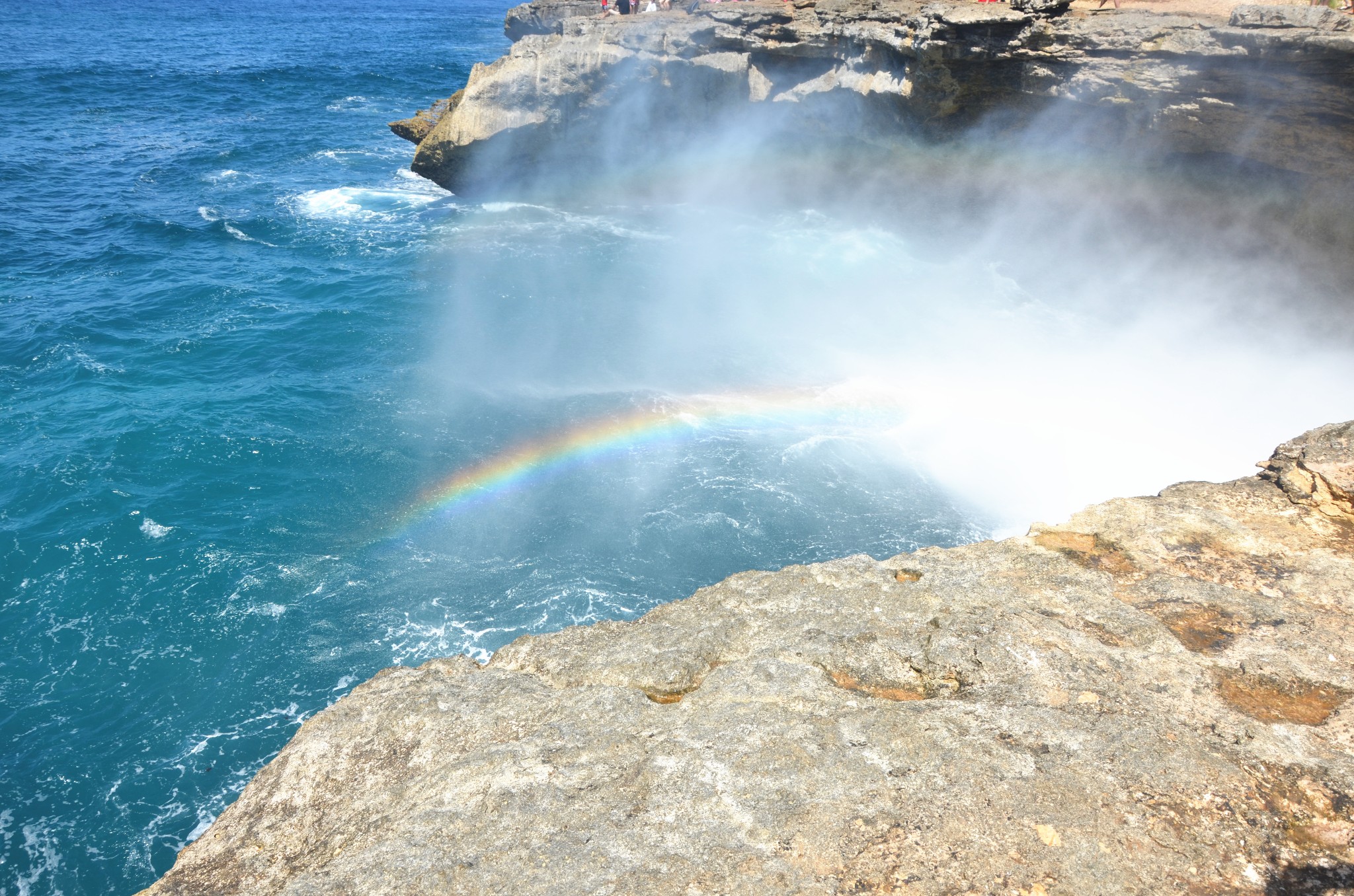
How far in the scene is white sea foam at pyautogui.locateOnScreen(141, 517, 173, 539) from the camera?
17391 mm

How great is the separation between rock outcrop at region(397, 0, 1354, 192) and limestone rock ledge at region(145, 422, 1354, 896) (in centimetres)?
1705

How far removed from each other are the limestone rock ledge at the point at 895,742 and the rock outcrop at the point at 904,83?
17052 mm

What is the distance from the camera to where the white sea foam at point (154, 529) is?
57.1ft

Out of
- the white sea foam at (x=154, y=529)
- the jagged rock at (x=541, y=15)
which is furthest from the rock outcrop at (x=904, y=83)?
the jagged rock at (x=541, y=15)

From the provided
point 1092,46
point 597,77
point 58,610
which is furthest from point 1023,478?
point 597,77

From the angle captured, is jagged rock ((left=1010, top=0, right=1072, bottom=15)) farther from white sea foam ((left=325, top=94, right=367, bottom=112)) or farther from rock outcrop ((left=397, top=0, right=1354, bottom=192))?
white sea foam ((left=325, top=94, right=367, bottom=112))

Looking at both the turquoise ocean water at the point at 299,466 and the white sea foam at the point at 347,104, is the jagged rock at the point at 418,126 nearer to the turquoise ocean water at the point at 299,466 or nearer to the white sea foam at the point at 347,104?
the turquoise ocean water at the point at 299,466

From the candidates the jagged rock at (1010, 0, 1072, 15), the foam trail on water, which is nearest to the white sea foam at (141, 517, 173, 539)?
the foam trail on water

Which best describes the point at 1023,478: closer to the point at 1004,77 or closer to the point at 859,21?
the point at 1004,77

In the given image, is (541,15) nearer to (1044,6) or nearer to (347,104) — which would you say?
(347,104)

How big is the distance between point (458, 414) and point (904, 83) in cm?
1974

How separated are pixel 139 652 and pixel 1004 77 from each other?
28.8m

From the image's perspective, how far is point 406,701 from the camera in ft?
22.0

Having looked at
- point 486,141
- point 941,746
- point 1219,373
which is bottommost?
point 1219,373
